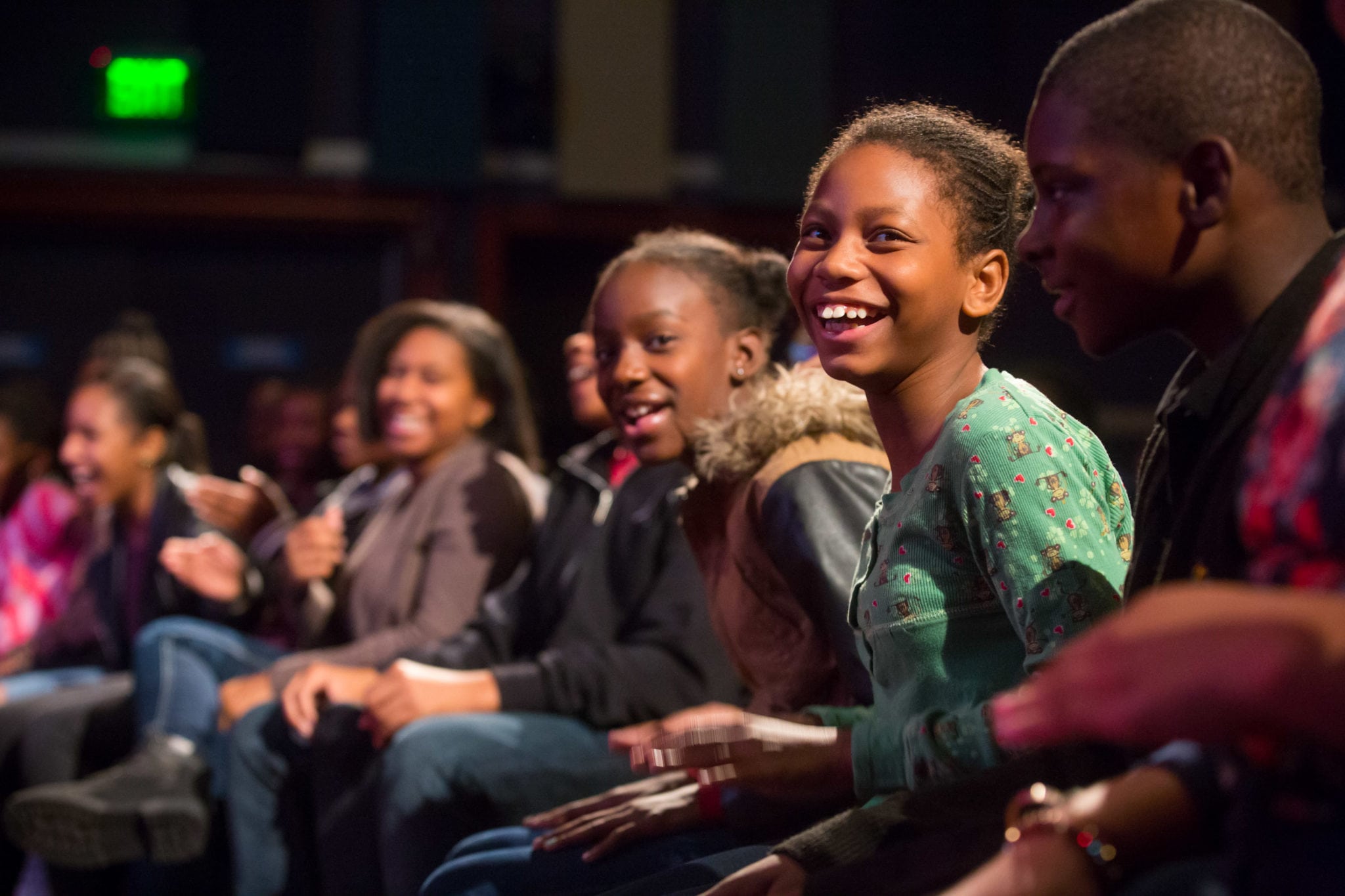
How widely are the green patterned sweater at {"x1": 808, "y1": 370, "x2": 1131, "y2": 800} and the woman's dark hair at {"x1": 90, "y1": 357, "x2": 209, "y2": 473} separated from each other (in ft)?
8.99

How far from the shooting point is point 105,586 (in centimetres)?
337

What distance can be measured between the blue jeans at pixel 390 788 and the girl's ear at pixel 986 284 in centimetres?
95

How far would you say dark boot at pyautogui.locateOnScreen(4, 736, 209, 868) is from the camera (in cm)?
241

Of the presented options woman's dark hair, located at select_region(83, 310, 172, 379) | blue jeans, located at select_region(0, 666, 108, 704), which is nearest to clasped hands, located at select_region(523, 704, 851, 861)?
blue jeans, located at select_region(0, 666, 108, 704)

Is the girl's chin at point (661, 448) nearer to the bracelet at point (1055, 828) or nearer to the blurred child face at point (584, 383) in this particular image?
the blurred child face at point (584, 383)

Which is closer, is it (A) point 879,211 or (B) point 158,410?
(A) point 879,211

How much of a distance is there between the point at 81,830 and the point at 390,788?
828mm

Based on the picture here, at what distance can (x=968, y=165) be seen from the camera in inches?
50.9

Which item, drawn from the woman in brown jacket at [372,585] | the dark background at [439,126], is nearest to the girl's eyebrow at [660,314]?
the woman in brown jacket at [372,585]

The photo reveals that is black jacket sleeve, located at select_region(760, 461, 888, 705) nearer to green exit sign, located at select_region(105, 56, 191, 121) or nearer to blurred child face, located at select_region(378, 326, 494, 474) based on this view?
blurred child face, located at select_region(378, 326, 494, 474)

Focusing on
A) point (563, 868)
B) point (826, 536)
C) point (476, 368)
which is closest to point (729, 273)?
point (826, 536)

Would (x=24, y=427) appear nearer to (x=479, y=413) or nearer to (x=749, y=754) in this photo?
(x=479, y=413)

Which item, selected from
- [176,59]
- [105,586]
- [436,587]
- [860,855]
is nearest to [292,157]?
[176,59]

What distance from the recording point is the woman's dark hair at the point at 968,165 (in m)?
1.28
